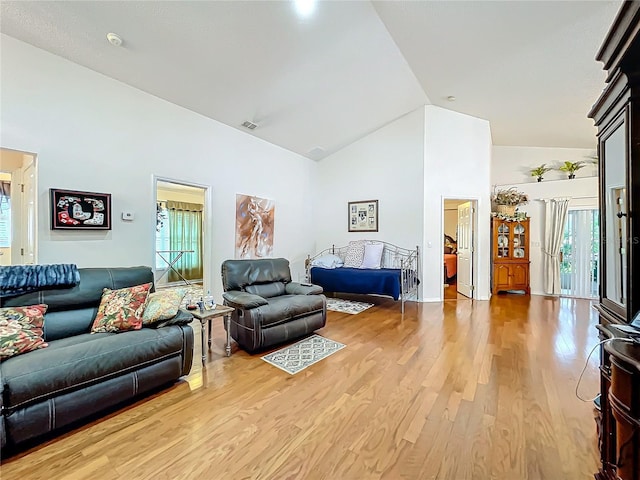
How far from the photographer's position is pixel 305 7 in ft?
10.1

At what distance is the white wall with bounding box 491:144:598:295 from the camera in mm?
6137

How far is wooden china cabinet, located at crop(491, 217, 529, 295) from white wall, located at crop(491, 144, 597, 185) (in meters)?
1.13

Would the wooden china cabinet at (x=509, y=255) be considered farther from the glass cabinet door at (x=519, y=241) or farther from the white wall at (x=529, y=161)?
the white wall at (x=529, y=161)

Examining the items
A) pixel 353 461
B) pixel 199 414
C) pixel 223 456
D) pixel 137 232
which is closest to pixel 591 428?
pixel 353 461

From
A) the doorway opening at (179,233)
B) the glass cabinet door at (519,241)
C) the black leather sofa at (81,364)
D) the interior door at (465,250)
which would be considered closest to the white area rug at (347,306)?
the interior door at (465,250)

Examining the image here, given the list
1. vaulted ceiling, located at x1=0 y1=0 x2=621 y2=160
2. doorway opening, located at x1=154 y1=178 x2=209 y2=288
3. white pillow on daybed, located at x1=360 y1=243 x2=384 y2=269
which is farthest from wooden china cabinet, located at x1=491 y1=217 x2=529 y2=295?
doorway opening, located at x1=154 y1=178 x2=209 y2=288

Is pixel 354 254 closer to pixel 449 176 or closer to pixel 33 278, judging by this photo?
pixel 449 176

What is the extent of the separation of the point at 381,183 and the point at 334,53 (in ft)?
9.78

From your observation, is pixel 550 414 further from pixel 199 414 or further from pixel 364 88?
pixel 364 88

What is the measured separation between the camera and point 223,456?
1688 mm

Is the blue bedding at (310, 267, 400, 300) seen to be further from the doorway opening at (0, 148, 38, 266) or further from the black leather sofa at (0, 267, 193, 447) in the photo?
the doorway opening at (0, 148, 38, 266)

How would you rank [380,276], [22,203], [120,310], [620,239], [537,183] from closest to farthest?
1. [620,239]
2. [120,310]
3. [22,203]
4. [380,276]
5. [537,183]

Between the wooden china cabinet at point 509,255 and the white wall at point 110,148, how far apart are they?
5544 mm

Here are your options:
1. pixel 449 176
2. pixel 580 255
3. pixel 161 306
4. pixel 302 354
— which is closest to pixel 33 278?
pixel 161 306
